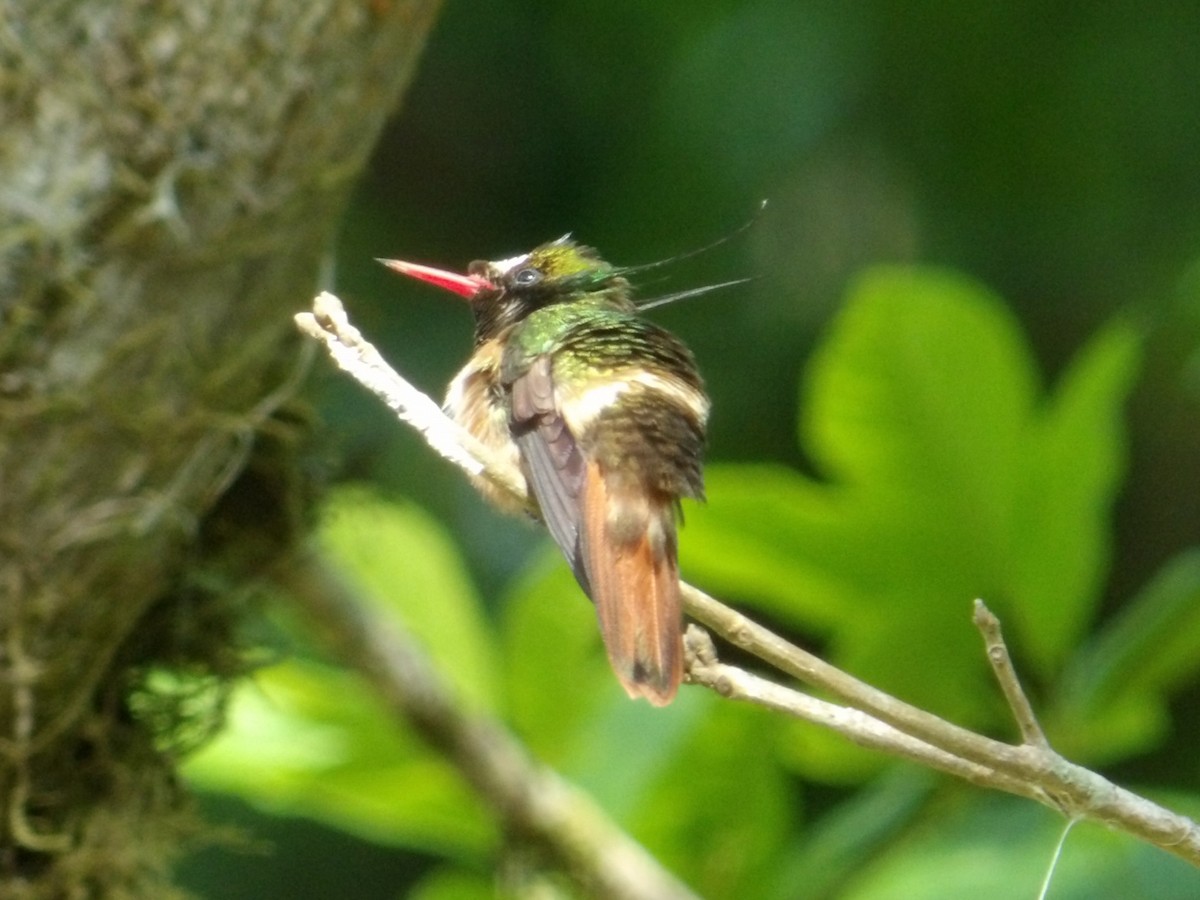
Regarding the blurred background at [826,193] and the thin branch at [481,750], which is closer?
the thin branch at [481,750]

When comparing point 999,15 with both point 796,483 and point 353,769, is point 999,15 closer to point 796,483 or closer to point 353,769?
point 796,483

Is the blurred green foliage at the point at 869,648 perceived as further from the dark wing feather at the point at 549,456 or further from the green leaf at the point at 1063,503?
the dark wing feather at the point at 549,456

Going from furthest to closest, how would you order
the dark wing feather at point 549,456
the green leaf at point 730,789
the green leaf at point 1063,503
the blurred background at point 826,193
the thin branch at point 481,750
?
the blurred background at point 826,193, the thin branch at point 481,750, the green leaf at point 730,789, the green leaf at point 1063,503, the dark wing feather at point 549,456

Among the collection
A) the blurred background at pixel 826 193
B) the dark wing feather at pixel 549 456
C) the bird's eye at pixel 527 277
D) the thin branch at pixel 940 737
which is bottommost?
the thin branch at pixel 940 737

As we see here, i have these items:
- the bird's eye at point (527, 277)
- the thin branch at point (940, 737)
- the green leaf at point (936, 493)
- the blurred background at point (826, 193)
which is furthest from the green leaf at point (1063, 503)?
the blurred background at point (826, 193)

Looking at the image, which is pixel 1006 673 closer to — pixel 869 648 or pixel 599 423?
pixel 599 423

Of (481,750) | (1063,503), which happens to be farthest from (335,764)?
(1063,503)

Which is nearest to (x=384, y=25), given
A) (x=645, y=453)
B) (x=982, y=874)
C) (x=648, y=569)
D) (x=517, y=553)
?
(x=645, y=453)
